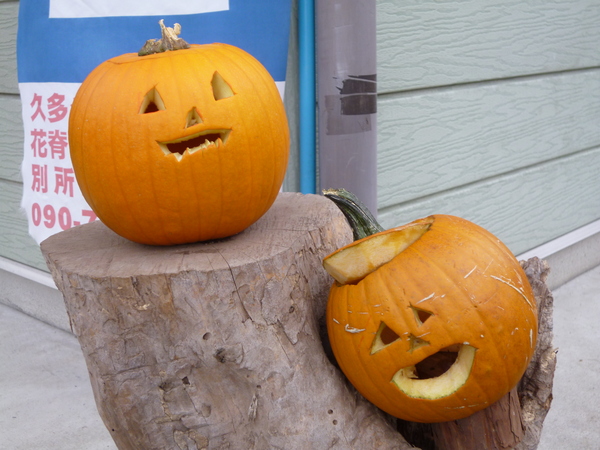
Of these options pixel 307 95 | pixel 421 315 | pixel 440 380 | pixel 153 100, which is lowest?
pixel 440 380

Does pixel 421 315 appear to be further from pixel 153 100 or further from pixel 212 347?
pixel 153 100

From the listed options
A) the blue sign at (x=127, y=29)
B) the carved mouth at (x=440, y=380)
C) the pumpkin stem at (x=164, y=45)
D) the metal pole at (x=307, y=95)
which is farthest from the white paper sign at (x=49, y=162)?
the carved mouth at (x=440, y=380)

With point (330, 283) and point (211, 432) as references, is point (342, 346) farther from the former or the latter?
point (211, 432)

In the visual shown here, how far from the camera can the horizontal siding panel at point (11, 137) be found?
113 inches

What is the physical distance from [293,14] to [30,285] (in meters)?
1.97

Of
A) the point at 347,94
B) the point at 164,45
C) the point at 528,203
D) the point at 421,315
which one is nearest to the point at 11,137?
the point at 347,94

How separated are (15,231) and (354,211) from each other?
2059mm

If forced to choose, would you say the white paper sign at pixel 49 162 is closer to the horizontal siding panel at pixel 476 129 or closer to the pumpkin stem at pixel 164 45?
the pumpkin stem at pixel 164 45

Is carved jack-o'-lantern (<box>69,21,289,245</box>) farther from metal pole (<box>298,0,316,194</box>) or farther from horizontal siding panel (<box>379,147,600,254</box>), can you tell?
horizontal siding panel (<box>379,147,600,254</box>)

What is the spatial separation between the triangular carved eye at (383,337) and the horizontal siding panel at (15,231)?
2.10m

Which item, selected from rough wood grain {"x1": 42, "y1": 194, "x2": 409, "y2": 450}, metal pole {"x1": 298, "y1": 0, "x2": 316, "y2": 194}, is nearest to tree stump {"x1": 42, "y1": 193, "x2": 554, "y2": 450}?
rough wood grain {"x1": 42, "y1": 194, "x2": 409, "y2": 450}

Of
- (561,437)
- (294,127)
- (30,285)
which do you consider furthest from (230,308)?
(30,285)

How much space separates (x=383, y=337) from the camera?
4.39 feet

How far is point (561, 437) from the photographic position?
223 cm
